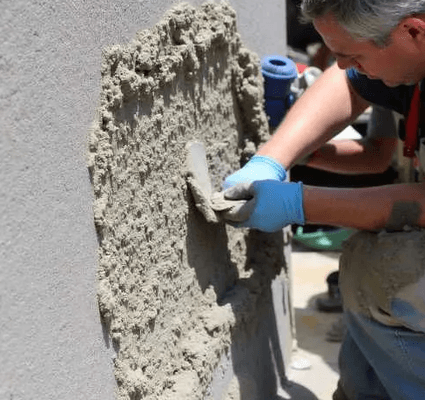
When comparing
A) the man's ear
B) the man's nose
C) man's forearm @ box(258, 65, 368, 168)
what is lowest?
man's forearm @ box(258, 65, 368, 168)

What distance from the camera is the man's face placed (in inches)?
68.3

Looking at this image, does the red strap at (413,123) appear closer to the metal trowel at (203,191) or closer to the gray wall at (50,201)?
the metal trowel at (203,191)

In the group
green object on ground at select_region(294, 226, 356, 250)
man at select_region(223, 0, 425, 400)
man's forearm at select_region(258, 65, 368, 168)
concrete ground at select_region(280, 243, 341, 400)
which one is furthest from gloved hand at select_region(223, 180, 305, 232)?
green object on ground at select_region(294, 226, 356, 250)

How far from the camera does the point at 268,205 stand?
6.17ft

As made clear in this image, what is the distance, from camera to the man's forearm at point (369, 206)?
73.4 inches

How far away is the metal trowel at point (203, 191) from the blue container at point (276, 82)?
0.53 meters

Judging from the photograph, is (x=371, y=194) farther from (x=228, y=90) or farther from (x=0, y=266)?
(x=0, y=266)

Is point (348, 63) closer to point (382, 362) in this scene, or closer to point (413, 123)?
point (413, 123)

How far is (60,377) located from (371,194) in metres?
0.95

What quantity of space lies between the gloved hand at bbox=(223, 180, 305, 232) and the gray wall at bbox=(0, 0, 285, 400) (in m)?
0.59

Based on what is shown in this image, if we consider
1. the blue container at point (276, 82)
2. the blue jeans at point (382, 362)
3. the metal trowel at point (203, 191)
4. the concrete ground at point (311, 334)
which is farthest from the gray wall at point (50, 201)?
the concrete ground at point (311, 334)

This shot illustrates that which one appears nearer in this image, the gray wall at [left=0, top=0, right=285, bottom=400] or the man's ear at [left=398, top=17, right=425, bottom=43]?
the gray wall at [left=0, top=0, right=285, bottom=400]

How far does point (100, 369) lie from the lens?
1407 millimetres

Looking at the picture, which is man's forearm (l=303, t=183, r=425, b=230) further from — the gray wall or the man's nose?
the gray wall
